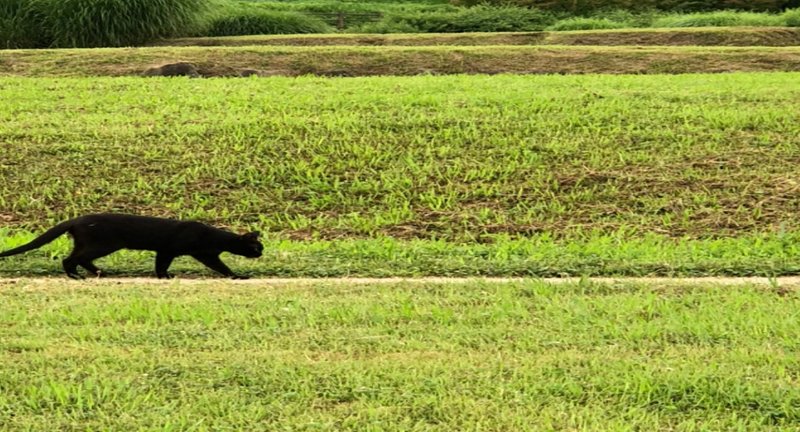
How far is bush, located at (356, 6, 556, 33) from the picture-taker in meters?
23.9

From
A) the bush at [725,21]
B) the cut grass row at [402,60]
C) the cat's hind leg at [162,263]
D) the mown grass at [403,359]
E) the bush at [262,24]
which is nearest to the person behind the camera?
the mown grass at [403,359]

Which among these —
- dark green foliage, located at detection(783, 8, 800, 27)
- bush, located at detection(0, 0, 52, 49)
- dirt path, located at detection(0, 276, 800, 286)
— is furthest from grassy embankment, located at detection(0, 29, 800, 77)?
dirt path, located at detection(0, 276, 800, 286)

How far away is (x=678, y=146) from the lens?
981 cm

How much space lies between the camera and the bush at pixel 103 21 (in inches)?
720

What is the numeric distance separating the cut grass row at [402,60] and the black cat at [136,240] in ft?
26.4

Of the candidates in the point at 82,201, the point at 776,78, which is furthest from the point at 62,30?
the point at 776,78

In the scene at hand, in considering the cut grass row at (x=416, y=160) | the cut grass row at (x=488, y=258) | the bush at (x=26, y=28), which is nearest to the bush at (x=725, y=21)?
the cut grass row at (x=416, y=160)

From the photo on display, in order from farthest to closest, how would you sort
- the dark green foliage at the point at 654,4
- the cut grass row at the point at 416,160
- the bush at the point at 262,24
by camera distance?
the dark green foliage at the point at 654,4
the bush at the point at 262,24
the cut grass row at the point at 416,160

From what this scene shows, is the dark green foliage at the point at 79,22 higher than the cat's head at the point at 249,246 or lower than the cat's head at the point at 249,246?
higher

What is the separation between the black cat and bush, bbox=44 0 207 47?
1231cm

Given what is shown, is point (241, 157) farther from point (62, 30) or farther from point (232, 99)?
point (62, 30)

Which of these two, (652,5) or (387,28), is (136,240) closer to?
(387,28)

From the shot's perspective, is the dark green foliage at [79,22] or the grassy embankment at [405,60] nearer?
the grassy embankment at [405,60]

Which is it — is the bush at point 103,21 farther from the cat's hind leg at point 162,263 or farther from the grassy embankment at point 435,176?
the cat's hind leg at point 162,263
